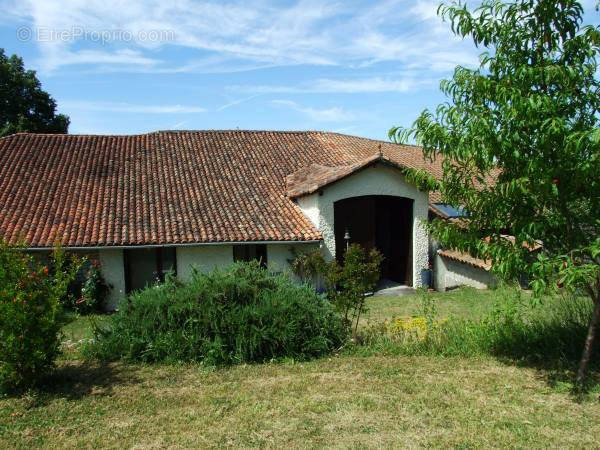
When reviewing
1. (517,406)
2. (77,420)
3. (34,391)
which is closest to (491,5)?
(517,406)

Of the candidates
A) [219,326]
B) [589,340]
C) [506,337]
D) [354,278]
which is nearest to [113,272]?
[219,326]

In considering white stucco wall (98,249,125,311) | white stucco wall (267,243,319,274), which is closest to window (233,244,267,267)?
white stucco wall (267,243,319,274)

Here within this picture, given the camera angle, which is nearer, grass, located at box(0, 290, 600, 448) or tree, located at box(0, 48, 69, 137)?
grass, located at box(0, 290, 600, 448)

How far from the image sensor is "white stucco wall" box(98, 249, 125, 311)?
14.2 m

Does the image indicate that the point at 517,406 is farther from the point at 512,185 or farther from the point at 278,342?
the point at 278,342

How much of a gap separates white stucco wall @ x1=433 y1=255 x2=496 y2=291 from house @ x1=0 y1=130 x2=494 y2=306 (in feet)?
1.49

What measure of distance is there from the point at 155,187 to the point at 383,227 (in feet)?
26.9

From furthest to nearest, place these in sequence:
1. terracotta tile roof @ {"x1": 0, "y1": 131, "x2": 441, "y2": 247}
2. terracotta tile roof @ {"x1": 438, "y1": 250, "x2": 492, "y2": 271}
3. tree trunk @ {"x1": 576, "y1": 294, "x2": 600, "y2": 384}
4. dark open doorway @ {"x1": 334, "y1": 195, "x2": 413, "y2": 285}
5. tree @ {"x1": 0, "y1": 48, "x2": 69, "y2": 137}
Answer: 1. tree @ {"x1": 0, "y1": 48, "x2": 69, "y2": 137}
2. dark open doorway @ {"x1": 334, "y1": 195, "x2": 413, "y2": 285}
3. terracotta tile roof @ {"x1": 438, "y1": 250, "x2": 492, "y2": 271}
4. terracotta tile roof @ {"x1": 0, "y1": 131, "x2": 441, "y2": 247}
5. tree trunk @ {"x1": 576, "y1": 294, "x2": 600, "y2": 384}

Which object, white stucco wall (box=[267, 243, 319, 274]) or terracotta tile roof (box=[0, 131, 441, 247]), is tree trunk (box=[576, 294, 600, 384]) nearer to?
terracotta tile roof (box=[0, 131, 441, 247])

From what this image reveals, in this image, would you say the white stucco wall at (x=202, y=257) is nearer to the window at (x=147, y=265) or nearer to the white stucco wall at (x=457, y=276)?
Result: the window at (x=147, y=265)

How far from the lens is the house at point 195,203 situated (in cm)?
1427

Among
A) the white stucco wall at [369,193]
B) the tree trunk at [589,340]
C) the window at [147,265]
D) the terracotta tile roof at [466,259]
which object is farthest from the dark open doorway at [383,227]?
the tree trunk at [589,340]

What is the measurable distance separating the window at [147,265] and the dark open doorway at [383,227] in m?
5.51

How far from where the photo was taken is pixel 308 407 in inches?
241
